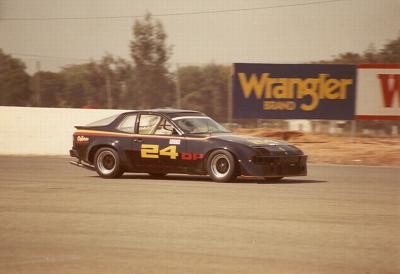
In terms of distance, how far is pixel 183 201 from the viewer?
34.9ft

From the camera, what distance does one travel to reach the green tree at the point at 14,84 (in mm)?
25172

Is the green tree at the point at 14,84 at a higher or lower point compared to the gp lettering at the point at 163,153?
higher

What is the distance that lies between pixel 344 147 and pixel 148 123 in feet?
35.6

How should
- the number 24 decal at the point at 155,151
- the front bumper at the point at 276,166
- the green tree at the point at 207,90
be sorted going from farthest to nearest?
the green tree at the point at 207,90, the number 24 decal at the point at 155,151, the front bumper at the point at 276,166

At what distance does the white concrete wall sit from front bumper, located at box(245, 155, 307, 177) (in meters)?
8.49

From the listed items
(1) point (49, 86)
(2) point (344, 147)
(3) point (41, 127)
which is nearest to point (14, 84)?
(1) point (49, 86)

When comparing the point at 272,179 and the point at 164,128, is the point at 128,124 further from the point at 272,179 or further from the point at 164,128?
the point at 272,179

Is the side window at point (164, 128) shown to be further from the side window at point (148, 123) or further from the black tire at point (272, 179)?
the black tire at point (272, 179)

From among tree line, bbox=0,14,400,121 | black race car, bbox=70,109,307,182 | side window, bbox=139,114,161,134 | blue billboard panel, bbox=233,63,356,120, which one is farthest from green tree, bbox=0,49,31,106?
side window, bbox=139,114,161,134

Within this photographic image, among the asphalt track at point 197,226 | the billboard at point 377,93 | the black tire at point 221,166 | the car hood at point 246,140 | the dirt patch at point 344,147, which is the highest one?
the billboard at point 377,93

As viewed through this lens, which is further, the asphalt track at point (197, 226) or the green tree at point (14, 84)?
the green tree at point (14, 84)

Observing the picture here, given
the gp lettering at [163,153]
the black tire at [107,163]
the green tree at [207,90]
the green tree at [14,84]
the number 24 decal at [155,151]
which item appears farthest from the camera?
the green tree at [207,90]

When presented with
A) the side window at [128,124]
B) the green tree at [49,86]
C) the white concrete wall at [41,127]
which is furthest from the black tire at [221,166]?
the green tree at [49,86]

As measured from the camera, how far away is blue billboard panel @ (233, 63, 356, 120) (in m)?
24.5
